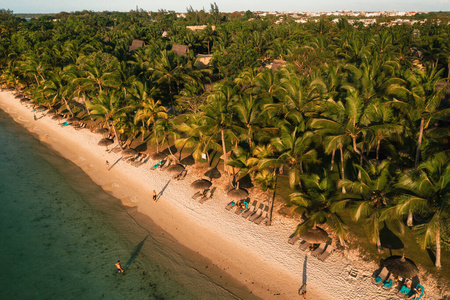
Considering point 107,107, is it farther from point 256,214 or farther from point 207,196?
point 256,214

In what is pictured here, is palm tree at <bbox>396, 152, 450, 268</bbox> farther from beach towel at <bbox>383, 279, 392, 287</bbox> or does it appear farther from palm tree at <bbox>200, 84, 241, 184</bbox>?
palm tree at <bbox>200, 84, 241, 184</bbox>

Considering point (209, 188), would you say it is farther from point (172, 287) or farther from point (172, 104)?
point (172, 104)

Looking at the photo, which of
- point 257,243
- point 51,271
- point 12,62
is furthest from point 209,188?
point 12,62

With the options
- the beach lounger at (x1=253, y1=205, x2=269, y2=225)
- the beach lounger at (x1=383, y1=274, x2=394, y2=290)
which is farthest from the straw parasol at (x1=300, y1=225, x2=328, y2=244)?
the beach lounger at (x1=253, y1=205, x2=269, y2=225)

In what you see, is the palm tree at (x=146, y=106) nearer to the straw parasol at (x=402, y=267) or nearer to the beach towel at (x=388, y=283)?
the straw parasol at (x=402, y=267)

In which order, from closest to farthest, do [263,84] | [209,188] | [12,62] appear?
[209,188]
[263,84]
[12,62]
